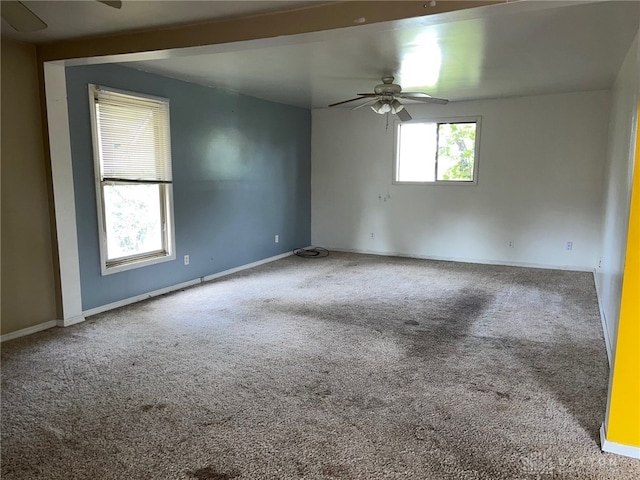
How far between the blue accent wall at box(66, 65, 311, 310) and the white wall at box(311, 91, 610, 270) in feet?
1.79

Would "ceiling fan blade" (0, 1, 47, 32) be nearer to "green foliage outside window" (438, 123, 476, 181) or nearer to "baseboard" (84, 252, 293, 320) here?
"baseboard" (84, 252, 293, 320)

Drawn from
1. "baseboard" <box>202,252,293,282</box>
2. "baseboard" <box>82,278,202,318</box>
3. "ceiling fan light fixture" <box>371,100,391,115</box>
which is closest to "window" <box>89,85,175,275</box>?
"baseboard" <box>82,278,202,318</box>

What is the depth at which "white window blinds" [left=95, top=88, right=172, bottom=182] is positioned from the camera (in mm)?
4176

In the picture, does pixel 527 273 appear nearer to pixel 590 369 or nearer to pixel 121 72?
pixel 590 369

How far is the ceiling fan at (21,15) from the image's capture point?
1.95 metres

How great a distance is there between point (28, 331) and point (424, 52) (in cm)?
405

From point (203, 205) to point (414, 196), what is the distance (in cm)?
330

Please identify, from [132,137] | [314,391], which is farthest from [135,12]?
[314,391]

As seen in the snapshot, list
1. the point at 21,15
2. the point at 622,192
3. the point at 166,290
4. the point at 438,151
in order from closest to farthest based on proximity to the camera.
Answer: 1. the point at 21,15
2. the point at 622,192
3. the point at 166,290
4. the point at 438,151

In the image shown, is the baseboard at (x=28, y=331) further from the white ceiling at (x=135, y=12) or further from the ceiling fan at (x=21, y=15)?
the ceiling fan at (x=21, y=15)

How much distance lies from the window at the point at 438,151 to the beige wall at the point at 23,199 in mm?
4885

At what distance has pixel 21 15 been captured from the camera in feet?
6.81

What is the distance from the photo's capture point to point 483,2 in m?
2.16

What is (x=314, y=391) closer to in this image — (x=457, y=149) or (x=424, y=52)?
(x=424, y=52)
